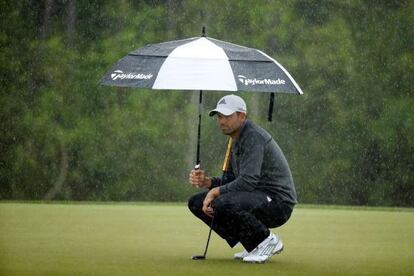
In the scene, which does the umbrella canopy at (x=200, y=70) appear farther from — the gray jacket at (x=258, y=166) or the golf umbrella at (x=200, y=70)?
the gray jacket at (x=258, y=166)

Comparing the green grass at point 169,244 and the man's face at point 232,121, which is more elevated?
the man's face at point 232,121

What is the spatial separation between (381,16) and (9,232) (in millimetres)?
19480

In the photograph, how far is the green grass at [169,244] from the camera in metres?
10.7

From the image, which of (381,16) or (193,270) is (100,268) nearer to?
(193,270)

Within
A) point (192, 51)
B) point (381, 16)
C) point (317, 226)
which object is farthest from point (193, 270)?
point (381, 16)

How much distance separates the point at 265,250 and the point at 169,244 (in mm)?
2442

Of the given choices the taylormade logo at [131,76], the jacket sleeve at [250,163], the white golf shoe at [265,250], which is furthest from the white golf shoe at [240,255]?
the taylormade logo at [131,76]

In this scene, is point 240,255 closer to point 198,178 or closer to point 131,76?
point 198,178

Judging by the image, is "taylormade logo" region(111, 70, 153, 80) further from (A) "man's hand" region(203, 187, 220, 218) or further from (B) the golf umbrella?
(A) "man's hand" region(203, 187, 220, 218)

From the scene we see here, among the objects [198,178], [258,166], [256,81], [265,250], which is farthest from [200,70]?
[265,250]

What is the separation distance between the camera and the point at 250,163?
34.2 ft

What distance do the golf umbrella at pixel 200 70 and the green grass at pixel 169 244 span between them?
1.53m

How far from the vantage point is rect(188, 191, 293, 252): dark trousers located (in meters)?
10.7

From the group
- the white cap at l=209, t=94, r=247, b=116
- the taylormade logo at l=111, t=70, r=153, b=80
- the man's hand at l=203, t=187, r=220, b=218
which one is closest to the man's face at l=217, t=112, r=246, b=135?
the white cap at l=209, t=94, r=247, b=116
